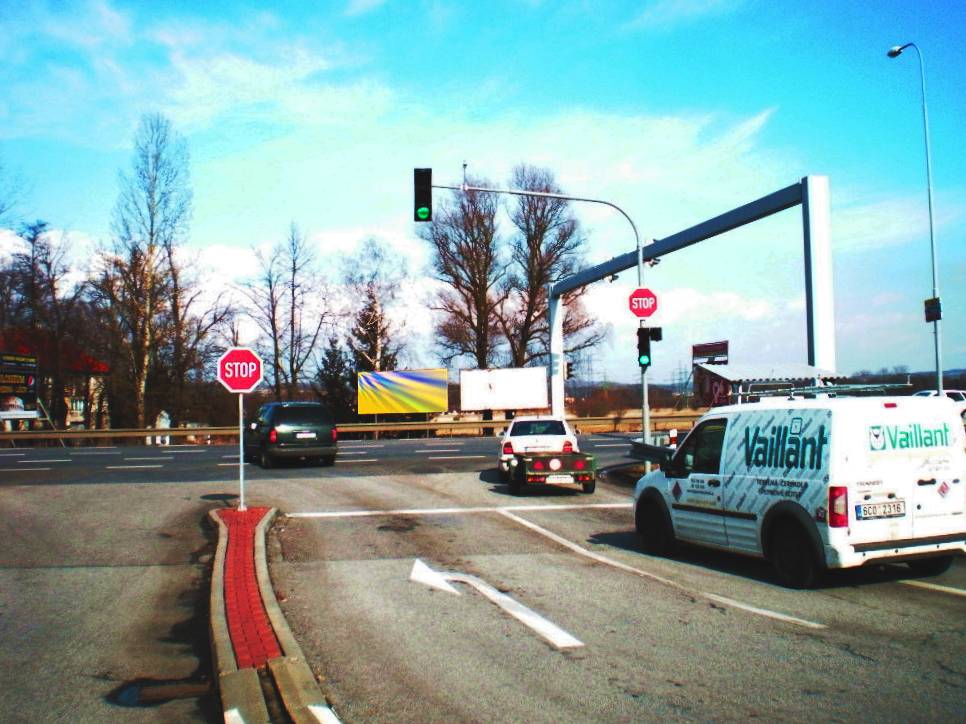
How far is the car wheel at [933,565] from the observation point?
8734 mm

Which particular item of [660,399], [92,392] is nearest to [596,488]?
[660,399]

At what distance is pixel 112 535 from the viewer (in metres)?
12.7

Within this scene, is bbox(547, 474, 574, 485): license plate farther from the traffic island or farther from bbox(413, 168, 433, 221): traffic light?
the traffic island

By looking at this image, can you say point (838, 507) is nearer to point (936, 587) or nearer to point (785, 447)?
point (785, 447)

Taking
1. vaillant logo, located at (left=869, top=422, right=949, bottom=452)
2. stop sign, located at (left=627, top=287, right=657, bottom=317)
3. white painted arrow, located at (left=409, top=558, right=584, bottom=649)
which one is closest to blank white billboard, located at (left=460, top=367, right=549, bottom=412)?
stop sign, located at (left=627, top=287, right=657, bottom=317)

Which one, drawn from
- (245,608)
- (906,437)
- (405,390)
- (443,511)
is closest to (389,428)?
(405,390)

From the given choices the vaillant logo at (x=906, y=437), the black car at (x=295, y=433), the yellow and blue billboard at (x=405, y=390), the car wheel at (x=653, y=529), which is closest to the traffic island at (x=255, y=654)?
the car wheel at (x=653, y=529)

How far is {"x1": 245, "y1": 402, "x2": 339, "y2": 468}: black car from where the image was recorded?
24141 millimetres

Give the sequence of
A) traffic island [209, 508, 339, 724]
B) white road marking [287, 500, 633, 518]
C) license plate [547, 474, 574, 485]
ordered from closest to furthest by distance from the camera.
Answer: traffic island [209, 508, 339, 724] < white road marking [287, 500, 633, 518] < license plate [547, 474, 574, 485]

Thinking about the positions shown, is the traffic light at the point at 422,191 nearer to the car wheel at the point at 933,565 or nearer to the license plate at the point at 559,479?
the license plate at the point at 559,479

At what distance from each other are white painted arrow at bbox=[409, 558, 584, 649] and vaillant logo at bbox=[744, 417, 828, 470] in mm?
3005

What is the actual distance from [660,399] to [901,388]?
42.7 meters

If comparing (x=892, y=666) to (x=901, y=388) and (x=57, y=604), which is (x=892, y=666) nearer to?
(x=901, y=388)

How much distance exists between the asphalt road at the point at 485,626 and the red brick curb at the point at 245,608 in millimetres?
294
